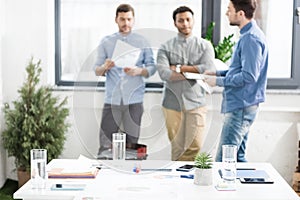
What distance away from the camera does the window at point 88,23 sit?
16.1 feet

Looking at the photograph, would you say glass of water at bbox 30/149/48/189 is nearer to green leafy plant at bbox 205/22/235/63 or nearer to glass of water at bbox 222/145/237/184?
glass of water at bbox 222/145/237/184

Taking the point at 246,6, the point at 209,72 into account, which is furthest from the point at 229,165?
the point at 246,6

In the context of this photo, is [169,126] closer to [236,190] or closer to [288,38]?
[236,190]

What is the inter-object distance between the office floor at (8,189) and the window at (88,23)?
933mm

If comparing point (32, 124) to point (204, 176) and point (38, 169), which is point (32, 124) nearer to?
point (38, 169)

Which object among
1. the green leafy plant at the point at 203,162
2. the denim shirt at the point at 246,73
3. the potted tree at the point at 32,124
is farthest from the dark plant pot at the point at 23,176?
the green leafy plant at the point at 203,162

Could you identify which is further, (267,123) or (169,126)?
(267,123)

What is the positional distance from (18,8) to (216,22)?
165 cm

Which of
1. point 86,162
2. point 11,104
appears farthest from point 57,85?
point 86,162

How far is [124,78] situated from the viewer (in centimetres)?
306

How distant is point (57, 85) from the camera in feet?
16.5

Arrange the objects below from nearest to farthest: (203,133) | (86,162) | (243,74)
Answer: (86,162), (203,133), (243,74)

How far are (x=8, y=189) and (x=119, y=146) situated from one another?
7.33 feet

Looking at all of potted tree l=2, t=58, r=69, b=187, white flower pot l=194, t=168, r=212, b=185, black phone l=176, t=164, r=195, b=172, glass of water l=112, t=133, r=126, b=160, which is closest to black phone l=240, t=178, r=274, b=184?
white flower pot l=194, t=168, r=212, b=185
